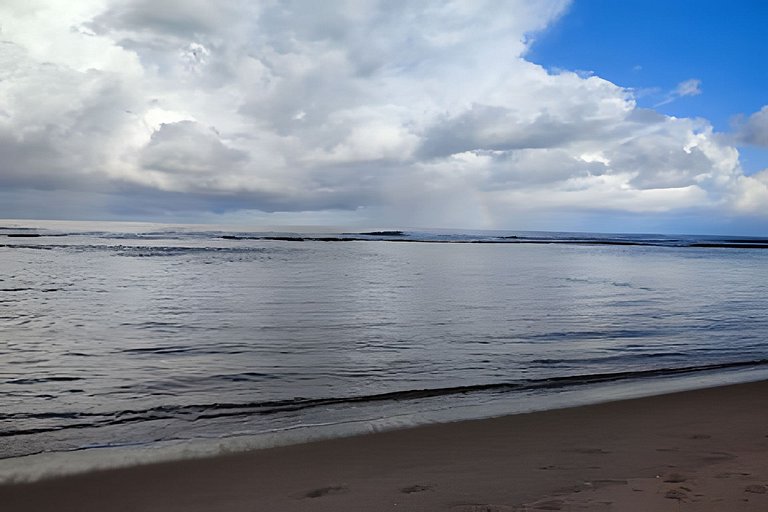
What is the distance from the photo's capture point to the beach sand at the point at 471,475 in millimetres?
4832

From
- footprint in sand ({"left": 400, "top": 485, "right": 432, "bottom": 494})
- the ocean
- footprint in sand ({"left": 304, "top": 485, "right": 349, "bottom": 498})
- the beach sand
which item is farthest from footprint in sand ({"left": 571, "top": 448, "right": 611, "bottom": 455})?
footprint in sand ({"left": 304, "top": 485, "right": 349, "bottom": 498})

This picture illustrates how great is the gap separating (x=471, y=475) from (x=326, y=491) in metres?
1.43

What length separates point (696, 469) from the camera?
220 inches

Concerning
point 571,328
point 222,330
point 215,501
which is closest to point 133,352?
point 222,330

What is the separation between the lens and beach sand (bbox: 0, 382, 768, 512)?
483cm

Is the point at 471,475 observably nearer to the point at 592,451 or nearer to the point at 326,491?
the point at 326,491

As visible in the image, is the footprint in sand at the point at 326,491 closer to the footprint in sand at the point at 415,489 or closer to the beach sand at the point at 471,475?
the beach sand at the point at 471,475

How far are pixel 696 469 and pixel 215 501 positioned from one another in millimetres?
4664

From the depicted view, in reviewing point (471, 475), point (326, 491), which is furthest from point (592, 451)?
point (326, 491)

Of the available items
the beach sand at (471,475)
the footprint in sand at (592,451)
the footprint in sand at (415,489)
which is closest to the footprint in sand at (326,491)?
the beach sand at (471,475)

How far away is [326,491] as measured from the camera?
5168 millimetres

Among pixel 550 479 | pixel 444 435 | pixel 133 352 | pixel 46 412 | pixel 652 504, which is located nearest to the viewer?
pixel 652 504

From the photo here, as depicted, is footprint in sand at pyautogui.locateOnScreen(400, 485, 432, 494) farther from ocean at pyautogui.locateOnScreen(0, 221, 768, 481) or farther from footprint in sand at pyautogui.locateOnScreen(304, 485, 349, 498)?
ocean at pyautogui.locateOnScreen(0, 221, 768, 481)

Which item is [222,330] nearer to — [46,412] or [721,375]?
[46,412]
